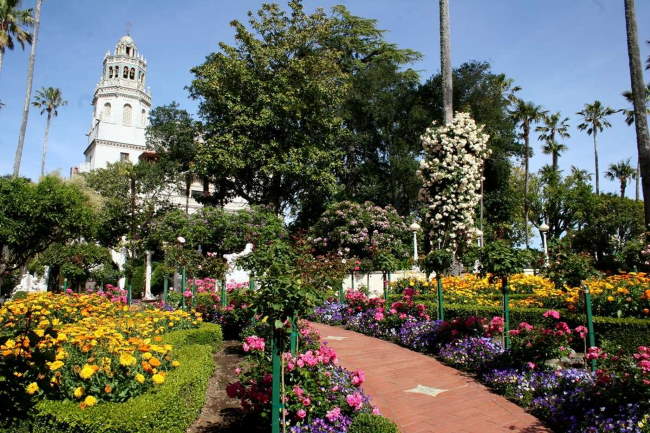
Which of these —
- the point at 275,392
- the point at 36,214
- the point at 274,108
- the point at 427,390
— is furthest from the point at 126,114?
the point at 275,392

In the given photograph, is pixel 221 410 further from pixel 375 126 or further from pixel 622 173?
pixel 622 173

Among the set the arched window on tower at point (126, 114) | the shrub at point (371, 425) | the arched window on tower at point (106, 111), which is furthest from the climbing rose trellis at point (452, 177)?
the arched window on tower at point (106, 111)

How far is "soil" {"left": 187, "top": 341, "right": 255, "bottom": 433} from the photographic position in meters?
5.19

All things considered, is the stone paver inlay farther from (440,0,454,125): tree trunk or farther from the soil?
(440,0,454,125): tree trunk

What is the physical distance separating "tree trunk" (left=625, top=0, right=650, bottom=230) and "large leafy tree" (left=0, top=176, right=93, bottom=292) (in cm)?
1777

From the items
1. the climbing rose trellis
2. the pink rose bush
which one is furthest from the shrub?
the climbing rose trellis

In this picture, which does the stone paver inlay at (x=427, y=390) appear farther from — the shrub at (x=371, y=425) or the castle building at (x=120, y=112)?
the castle building at (x=120, y=112)

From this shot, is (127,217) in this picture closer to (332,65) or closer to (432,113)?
(332,65)

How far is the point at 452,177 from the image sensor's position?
12.1 metres

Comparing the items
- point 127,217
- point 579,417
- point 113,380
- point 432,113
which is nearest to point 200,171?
point 127,217

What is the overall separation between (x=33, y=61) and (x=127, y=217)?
10108mm

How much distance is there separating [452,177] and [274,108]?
13572 millimetres

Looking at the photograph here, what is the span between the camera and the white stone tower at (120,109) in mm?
42906

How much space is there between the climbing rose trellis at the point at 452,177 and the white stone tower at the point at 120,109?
3655 cm
